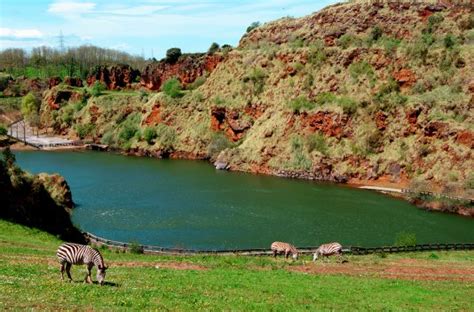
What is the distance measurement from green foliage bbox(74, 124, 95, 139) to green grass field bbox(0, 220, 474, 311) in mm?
105443

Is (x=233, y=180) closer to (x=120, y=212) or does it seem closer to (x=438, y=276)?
(x=120, y=212)

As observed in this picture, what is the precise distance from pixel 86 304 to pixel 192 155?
102 meters

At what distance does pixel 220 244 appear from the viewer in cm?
5244

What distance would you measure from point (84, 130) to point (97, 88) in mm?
17279

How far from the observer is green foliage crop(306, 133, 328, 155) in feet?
325

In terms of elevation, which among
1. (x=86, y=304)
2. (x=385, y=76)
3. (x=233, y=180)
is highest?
(x=385, y=76)

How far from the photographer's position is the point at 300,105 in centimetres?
10650

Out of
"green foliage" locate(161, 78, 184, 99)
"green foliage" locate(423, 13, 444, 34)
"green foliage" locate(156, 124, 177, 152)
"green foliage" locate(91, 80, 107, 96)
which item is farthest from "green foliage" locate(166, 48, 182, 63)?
"green foliage" locate(423, 13, 444, 34)

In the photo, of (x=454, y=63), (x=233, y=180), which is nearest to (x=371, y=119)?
(x=454, y=63)

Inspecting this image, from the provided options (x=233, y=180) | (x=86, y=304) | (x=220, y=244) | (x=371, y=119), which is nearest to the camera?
(x=86, y=304)

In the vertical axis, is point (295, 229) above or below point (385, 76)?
below

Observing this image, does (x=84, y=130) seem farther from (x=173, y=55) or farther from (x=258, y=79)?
(x=258, y=79)

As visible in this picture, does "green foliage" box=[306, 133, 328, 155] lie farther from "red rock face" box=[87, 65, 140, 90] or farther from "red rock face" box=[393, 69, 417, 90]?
"red rock face" box=[87, 65, 140, 90]

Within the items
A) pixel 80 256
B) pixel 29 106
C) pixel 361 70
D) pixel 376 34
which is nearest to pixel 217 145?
pixel 361 70
